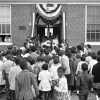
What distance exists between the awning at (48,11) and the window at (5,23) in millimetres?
2091

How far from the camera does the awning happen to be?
50.8 feet

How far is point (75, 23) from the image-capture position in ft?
52.1

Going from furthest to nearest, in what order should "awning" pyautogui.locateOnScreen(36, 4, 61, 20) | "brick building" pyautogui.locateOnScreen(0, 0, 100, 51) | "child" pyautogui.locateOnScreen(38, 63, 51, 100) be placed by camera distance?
"brick building" pyautogui.locateOnScreen(0, 0, 100, 51) → "awning" pyautogui.locateOnScreen(36, 4, 61, 20) → "child" pyautogui.locateOnScreen(38, 63, 51, 100)

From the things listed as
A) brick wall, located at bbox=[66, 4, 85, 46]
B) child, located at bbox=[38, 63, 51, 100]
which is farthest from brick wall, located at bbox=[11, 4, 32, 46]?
child, located at bbox=[38, 63, 51, 100]

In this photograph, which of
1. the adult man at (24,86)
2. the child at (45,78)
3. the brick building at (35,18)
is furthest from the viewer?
the brick building at (35,18)

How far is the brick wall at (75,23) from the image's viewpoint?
1585cm

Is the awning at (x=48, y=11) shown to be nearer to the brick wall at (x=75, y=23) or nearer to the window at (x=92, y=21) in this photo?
the brick wall at (x=75, y=23)

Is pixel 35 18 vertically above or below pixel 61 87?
above

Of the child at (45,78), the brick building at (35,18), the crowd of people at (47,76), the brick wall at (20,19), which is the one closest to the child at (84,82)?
the crowd of people at (47,76)

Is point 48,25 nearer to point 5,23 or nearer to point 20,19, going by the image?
point 20,19

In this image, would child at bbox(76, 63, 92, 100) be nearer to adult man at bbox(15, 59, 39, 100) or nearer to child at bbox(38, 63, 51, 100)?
child at bbox(38, 63, 51, 100)

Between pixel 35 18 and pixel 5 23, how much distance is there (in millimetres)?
2057

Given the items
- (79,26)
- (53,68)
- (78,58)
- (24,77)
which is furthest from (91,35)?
(24,77)

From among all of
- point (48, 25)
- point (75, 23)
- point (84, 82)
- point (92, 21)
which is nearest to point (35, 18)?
point (48, 25)
